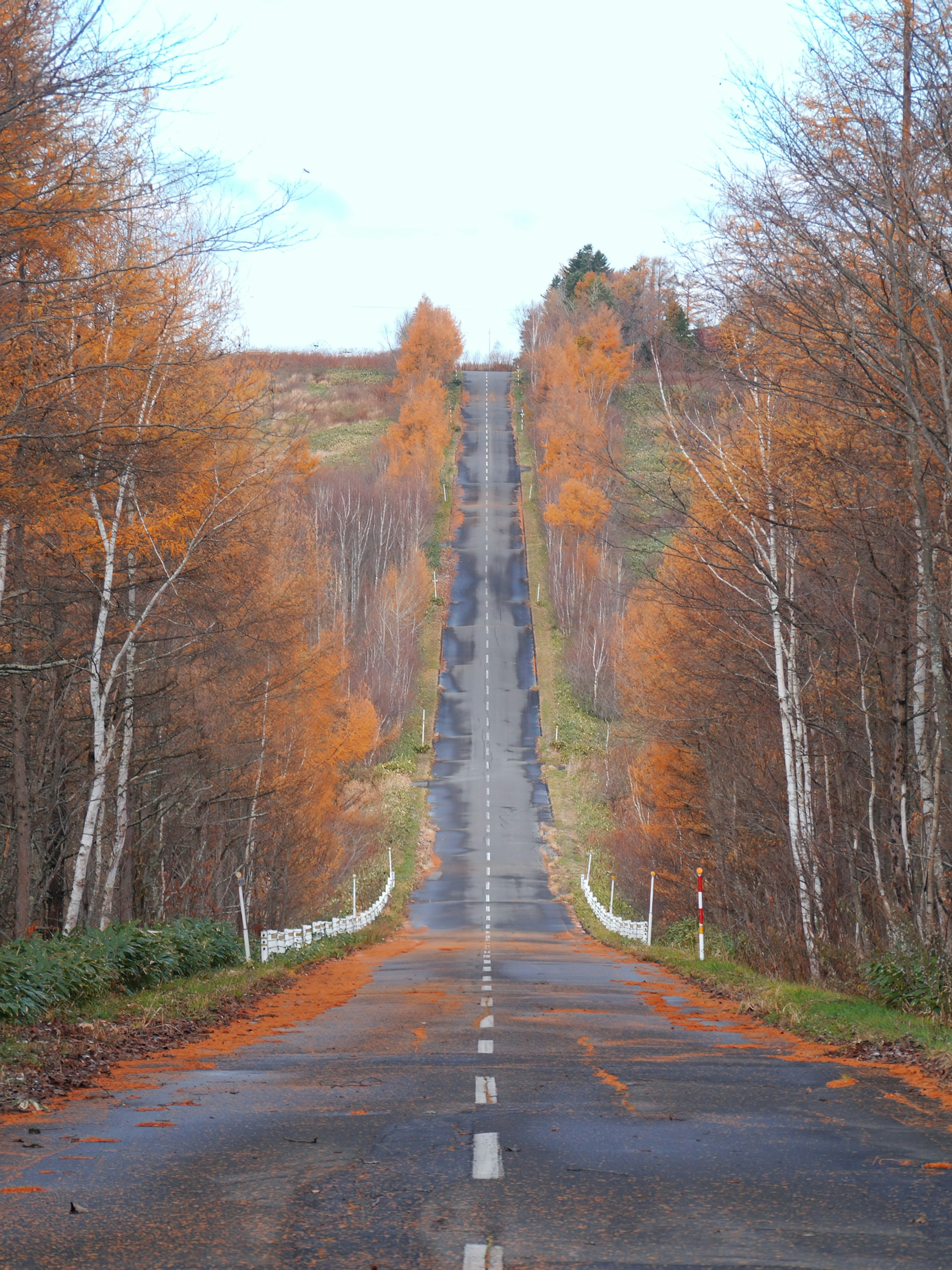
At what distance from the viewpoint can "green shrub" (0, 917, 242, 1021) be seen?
Answer: 11.5 meters

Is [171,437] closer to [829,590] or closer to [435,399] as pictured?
[829,590]

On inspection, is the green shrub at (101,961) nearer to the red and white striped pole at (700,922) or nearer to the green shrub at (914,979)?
the red and white striped pole at (700,922)

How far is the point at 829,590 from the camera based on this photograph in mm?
16188

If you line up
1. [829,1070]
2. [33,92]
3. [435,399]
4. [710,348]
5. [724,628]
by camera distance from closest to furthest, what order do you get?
1. [33,92]
2. [829,1070]
3. [710,348]
4. [724,628]
5. [435,399]

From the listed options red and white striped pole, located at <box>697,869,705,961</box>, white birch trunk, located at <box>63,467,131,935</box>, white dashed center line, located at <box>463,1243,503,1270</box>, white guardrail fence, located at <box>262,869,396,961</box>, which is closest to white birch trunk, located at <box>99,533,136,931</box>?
white birch trunk, located at <box>63,467,131,935</box>

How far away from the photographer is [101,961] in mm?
13945

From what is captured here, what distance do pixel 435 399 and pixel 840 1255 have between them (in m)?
102

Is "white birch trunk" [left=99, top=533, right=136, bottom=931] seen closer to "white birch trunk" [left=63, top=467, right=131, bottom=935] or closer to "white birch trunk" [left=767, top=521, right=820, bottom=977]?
"white birch trunk" [left=63, top=467, right=131, bottom=935]

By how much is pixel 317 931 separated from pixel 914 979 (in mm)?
17129

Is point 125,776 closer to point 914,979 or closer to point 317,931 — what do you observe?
point 317,931

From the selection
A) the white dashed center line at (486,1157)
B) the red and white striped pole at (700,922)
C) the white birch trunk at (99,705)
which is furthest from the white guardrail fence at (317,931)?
the white dashed center line at (486,1157)

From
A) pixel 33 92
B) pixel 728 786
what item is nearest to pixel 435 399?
pixel 728 786

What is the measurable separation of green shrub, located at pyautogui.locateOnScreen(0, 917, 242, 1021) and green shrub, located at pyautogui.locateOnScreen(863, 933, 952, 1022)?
8.28 meters

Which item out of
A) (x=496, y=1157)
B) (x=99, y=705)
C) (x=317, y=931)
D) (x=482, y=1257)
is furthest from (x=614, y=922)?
(x=482, y=1257)
